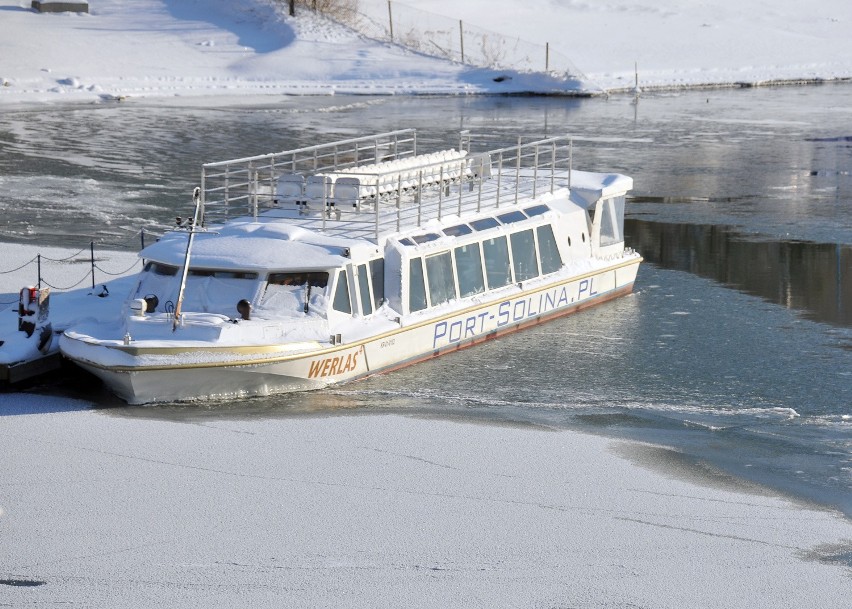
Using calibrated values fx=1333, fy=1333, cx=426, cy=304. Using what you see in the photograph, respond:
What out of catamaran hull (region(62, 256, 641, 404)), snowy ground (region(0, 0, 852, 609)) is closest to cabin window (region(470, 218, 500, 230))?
catamaran hull (region(62, 256, 641, 404))

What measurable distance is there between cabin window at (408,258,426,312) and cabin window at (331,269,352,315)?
1256 millimetres

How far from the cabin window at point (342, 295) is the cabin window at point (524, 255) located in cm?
394

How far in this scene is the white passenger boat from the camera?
16688mm

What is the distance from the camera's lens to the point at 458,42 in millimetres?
66000

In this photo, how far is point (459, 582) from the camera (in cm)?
1177

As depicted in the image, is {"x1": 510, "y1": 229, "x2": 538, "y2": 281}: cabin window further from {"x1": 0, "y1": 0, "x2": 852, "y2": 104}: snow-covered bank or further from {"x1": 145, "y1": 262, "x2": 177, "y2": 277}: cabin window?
{"x1": 0, "y1": 0, "x2": 852, "y2": 104}: snow-covered bank

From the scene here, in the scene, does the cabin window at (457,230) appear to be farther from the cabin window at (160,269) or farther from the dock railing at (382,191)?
the cabin window at (160,269)

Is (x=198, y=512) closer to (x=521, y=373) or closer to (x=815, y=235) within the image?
(x=521, y=373)

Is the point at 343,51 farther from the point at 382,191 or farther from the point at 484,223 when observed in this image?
the point at 484,223

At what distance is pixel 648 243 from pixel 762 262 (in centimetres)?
274

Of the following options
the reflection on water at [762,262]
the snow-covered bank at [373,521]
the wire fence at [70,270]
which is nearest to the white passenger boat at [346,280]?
the snow-covered bank at [373,521]

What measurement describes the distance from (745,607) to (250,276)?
27.5ft

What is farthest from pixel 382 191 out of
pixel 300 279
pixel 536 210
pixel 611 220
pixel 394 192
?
pixel 611 220

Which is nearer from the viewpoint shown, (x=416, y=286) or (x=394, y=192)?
(x=416, y=286)
